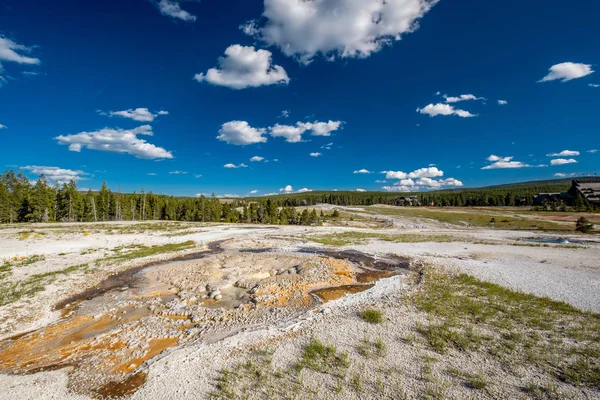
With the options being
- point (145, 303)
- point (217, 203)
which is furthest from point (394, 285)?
point (217, 203)

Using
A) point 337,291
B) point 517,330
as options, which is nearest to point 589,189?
point 517,330

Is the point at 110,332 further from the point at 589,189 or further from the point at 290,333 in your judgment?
the point at 589,189

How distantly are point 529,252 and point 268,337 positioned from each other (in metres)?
25.7

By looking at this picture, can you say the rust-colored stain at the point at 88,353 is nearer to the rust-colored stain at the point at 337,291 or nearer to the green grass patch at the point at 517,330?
the rust-colored stain at the point at 337,291

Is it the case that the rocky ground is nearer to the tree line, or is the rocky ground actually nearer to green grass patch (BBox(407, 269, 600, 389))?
green grass patch (BBox(407, 269, 600, 389))

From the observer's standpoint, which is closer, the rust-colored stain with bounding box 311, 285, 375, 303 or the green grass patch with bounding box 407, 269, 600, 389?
the green grass patch with bounding box 407, 269, 600, 389

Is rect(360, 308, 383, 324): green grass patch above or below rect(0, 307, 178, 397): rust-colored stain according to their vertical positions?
above

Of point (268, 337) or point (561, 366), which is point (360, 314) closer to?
point (268, 337)

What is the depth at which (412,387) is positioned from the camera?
6031 millimetres

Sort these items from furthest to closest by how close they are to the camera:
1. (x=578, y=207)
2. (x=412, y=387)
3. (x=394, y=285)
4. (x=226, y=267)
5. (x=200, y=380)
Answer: (x=578, y=207)
(x=226, y=267)
(x=394, y=285)
(x=200, y=380)
(x=412, y=387)

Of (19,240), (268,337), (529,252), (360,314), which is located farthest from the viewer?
(19,240)

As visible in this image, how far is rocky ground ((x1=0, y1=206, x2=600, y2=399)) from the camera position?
6.26m

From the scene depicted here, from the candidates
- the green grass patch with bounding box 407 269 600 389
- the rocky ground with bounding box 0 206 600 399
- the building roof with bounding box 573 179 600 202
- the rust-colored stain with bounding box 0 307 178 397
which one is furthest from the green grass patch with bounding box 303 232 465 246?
Result: the building roof with bounding box 573 179 600 202

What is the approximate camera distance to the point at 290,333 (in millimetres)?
8852
